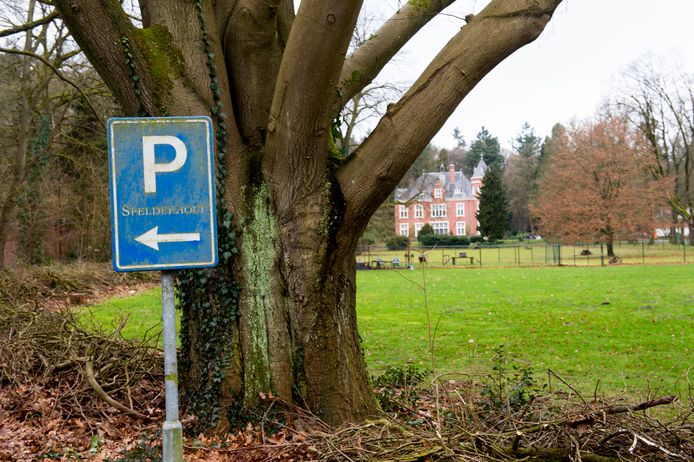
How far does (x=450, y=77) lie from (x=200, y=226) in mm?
2418

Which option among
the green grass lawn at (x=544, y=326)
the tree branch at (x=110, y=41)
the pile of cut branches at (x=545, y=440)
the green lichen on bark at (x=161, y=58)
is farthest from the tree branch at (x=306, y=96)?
the pile of cut branches at (x=545, y=440)

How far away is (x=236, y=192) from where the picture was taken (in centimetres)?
504

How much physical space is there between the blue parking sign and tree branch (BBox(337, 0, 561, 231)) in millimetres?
1698

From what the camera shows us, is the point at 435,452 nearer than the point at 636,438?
No

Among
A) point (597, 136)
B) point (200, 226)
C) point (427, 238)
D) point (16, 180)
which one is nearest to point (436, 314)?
point (200, 226)

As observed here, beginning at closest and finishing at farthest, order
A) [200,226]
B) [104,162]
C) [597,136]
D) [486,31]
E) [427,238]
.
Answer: [200,226] < [486,31] < [104,162] < [597,136] < [427,238]

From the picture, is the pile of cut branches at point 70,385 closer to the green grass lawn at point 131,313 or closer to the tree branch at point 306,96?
the green grass lawn at point 131,313

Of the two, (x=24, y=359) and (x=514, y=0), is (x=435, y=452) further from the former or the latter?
(x=24, y=359)

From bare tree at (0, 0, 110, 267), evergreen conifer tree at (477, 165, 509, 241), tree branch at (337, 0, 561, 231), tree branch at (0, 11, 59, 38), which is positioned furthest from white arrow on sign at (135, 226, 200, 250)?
evergreen conifer tree at (477, 165, 509, 241)

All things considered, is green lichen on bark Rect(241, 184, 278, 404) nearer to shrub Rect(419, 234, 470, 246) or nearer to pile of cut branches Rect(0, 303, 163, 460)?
pile of cut branches Rect(0, 303, 163, 460)

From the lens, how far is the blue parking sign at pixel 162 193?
3334 mm

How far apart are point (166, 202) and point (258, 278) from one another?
5.55 ft

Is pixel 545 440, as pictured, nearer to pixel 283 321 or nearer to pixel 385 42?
pixel 283 321

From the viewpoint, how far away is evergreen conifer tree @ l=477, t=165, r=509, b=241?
7138cm
